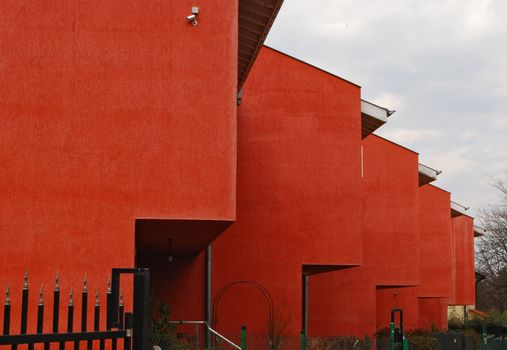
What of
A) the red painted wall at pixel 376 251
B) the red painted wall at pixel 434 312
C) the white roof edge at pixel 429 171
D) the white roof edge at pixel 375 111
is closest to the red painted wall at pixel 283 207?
the white roof edge at pixel 375 111

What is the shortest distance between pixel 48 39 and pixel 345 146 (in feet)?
32.7

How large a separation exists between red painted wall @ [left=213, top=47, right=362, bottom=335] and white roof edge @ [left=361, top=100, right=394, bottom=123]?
2.03 metres

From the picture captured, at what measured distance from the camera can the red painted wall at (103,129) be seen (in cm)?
1056

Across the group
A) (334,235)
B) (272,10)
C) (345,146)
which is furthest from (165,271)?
(272,10)

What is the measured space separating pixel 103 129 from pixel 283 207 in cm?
890

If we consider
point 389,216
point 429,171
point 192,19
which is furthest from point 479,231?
point 192,19

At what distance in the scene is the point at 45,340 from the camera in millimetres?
4793

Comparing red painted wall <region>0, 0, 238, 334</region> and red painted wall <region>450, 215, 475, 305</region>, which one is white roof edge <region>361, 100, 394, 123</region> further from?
red painted wall <region>450, 215, 475, 305</region>

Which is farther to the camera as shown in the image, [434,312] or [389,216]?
[434,312]

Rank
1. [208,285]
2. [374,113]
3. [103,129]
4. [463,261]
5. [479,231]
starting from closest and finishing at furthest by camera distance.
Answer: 1. [103,129]
2. [208,285]
3. [374,113]
4. [463,261]
5. [479,231]

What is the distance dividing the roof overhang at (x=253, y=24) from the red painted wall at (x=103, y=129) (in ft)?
9.33

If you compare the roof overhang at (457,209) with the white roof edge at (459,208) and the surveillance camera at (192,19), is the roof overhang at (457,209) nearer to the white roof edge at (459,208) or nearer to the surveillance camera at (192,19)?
the white roof edge at (459,208)

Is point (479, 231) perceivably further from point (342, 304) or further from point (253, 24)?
point (253, 24)

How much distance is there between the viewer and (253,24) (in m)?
14.9
